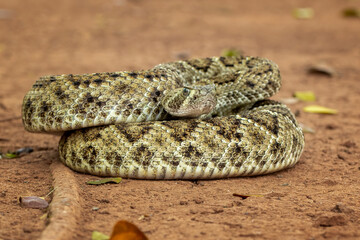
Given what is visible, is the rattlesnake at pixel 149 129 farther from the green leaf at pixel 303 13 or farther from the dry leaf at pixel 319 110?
the green leaf at pixel 303 13

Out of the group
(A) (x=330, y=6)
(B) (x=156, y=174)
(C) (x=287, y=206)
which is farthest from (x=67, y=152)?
(A) (x=330, y=6)

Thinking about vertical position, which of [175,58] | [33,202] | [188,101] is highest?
[188,101]

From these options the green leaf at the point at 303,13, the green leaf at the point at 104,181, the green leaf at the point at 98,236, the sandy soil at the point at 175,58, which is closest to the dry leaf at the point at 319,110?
the sandy soil at the point at 175,58

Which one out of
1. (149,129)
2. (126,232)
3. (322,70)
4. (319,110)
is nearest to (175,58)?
(322,70)

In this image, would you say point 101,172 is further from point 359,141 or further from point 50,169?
point 359,141

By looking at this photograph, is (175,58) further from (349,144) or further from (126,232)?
(126,232)
